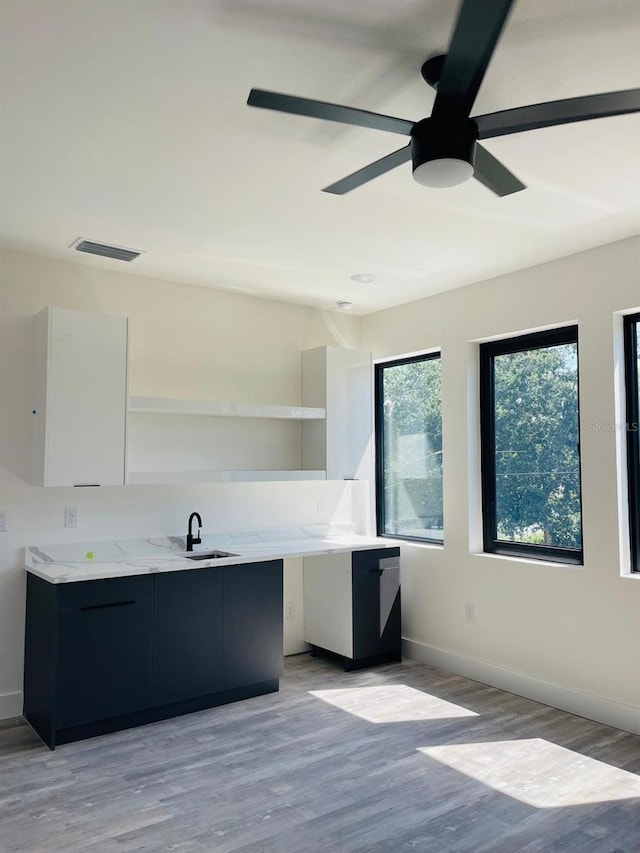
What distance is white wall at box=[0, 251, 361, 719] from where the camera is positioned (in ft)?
12.1

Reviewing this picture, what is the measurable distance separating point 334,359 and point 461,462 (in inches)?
46.6

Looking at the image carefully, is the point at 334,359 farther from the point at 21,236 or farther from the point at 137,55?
the point at 137,55

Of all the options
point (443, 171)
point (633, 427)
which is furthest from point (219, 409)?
point (443, 171)

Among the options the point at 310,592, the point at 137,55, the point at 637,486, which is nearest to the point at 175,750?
the point at 310,592

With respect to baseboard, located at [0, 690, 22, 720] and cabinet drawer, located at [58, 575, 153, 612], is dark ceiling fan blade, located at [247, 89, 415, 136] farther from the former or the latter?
baseboard, located at [0, 690, 22, 720]

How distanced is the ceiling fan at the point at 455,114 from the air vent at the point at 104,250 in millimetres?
2098

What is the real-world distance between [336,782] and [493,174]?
100 inches

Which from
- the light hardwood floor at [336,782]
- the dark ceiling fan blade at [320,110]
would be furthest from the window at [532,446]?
the dark ceiling fan blade at [320,110]

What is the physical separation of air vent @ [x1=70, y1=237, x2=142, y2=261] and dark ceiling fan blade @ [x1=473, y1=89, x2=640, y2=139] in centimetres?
241

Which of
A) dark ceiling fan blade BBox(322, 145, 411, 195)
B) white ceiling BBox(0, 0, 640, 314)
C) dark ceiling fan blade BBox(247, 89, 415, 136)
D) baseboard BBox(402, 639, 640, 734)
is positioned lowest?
baseboard BBox(402, 639, 640, 734)

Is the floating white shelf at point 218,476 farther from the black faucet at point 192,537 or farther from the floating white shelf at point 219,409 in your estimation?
the floating white shelf at point 219,409

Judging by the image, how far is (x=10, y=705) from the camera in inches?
142

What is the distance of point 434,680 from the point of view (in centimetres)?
427

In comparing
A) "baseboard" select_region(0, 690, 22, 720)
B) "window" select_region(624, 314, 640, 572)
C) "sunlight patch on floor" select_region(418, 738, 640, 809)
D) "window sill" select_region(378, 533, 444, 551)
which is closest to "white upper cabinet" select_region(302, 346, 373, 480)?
"window sill" select_region(378, 533, 444, 551)
